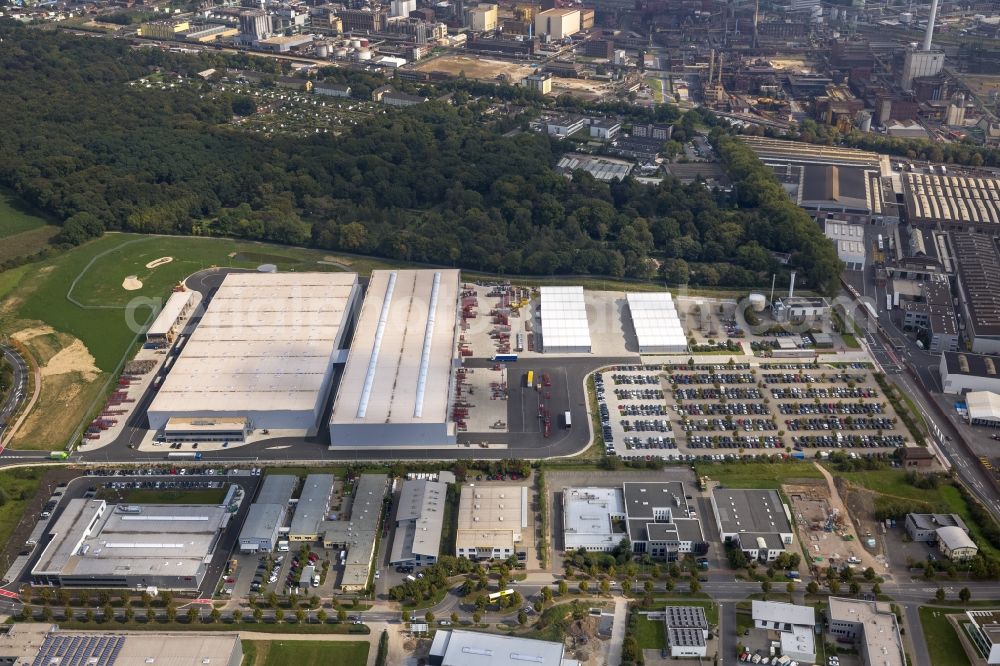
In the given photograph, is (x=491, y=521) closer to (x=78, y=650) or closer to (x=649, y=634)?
(x=649, y=634)

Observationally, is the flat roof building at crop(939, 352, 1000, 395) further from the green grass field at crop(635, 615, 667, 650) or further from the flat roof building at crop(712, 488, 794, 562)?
the green grass field at crop(635, 615, 667, 650)

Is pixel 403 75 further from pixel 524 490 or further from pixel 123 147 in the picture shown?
pixel 524 490

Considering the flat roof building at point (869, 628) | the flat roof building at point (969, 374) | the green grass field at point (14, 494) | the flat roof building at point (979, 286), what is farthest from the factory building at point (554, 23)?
the flat roof building at point (869, 628)

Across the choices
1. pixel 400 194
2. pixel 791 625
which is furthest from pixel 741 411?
pixel 400 194

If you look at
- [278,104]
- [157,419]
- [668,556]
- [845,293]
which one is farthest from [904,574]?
[278,104]

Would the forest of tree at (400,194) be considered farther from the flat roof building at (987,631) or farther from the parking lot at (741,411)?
the flat roof building at (987,631)

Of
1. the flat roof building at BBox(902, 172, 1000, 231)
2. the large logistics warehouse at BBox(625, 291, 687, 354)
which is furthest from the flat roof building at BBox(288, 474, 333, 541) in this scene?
the flat roof building at BBox(902, 172, 1000, 231)
